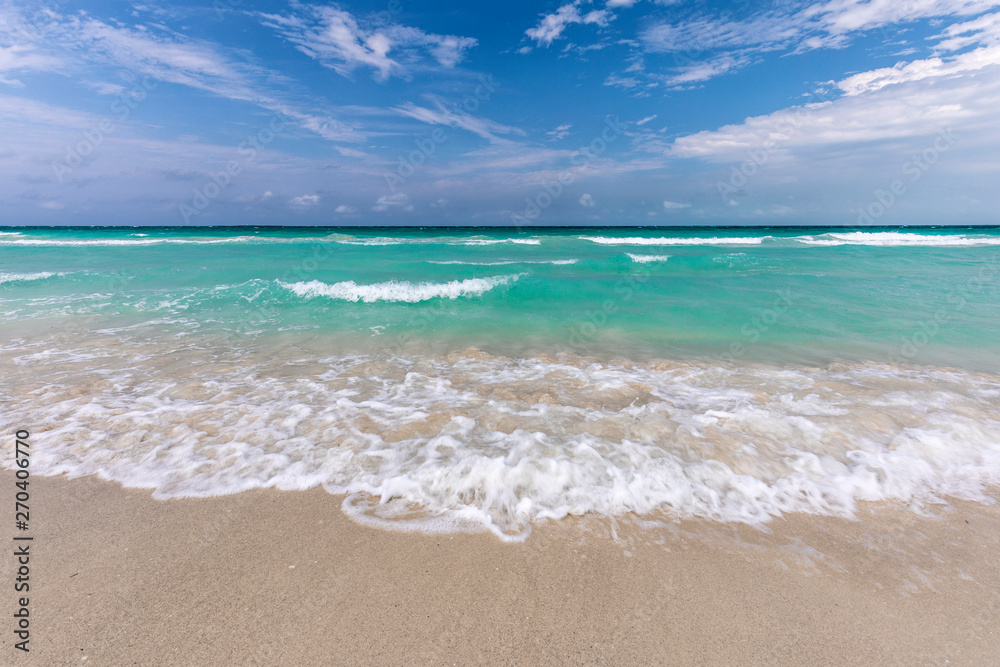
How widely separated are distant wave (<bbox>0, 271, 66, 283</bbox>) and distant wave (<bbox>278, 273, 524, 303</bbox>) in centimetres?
928

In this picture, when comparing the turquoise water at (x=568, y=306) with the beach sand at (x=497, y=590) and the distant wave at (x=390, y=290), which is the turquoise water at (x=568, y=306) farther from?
the beach sand at (x=497, y=590)

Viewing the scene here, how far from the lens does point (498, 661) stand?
6.79ft

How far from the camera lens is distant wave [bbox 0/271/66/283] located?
1489cm

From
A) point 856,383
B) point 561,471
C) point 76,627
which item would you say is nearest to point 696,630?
point 561,471

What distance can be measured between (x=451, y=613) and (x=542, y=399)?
120 inches

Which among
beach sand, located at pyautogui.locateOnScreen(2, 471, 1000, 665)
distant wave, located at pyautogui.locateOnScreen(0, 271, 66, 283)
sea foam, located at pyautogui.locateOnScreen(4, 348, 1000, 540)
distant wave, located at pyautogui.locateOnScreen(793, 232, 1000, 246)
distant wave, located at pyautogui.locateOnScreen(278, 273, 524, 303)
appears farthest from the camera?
distant wave, located at pyautogui.locateOnScreen(793, 232, 1000, 246)

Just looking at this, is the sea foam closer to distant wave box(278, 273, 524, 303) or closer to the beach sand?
the beach sand

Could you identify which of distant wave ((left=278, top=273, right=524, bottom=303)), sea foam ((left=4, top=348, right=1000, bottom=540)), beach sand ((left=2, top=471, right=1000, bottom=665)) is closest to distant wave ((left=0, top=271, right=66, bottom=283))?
distant wave ((left=278, top=273, right=524, bottom=303))

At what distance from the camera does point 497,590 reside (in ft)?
8.06

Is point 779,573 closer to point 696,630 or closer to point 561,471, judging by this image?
point 696,630

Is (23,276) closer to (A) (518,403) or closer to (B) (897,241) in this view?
(A) (518,403)

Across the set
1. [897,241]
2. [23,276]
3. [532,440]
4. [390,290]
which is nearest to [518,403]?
[532,440]

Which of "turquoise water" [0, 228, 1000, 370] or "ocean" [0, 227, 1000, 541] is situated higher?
"ocean" [0, 227, 1000, 541]

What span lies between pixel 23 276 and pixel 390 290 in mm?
13922
